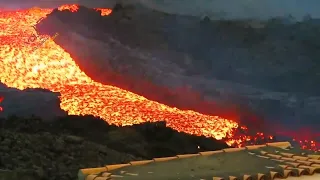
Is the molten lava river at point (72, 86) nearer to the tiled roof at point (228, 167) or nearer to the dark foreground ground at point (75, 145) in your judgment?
the dark foreground ground at point (75, 145)

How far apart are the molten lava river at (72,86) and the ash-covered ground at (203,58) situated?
0.10 metres

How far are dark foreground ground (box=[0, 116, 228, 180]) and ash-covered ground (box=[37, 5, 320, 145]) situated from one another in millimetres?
481

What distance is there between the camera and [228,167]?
2.27m

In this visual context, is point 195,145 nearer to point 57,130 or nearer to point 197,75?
point 197,75

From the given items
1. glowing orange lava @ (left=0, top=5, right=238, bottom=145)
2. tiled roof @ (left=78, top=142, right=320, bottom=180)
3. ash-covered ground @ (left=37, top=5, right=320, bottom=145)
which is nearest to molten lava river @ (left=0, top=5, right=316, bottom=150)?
glowing orange lava @ (left=0, top=5, right=238, bottom=145)

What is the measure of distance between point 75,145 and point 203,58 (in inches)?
77.2

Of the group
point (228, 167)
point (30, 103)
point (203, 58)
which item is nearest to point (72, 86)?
point (30, 103)

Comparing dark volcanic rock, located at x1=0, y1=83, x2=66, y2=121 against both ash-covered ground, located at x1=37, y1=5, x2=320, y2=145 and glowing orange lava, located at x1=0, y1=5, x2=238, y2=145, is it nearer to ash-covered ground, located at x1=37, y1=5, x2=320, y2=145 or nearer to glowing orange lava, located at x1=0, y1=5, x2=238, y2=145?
glowing orange lava, located at x1=0, y1=5, x2=238, y2=145

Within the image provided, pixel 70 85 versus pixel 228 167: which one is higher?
pixel 70 85

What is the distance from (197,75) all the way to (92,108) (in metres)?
1.36

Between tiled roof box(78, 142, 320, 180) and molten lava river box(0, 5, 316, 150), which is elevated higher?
molten lava river box(0, 5, 316, 150)

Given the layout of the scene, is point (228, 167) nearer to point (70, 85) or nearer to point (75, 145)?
point (75, 145)

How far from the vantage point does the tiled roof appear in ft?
6.72

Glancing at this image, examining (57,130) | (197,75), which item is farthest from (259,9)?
(57,130)
